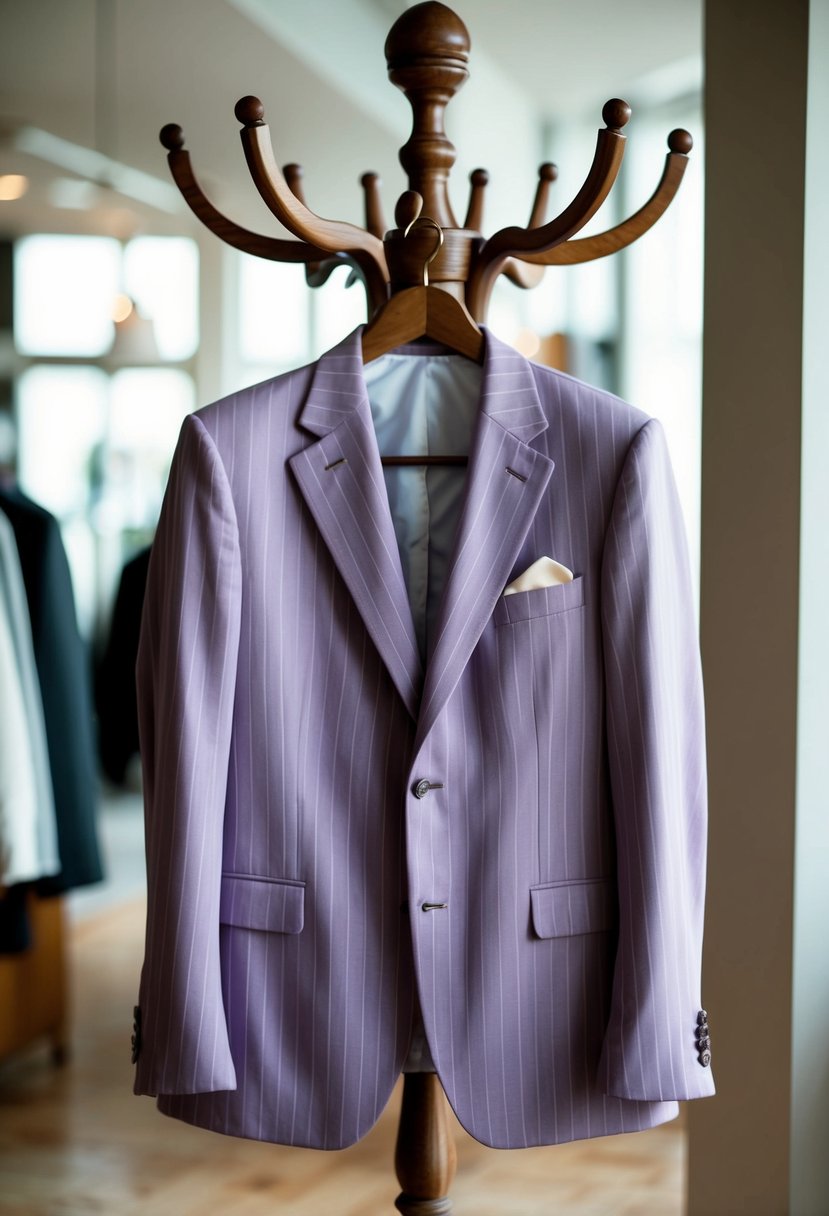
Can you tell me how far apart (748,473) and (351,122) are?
9.83 feet

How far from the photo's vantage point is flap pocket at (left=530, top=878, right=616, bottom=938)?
1.37 meters

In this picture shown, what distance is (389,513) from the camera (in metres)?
1.40

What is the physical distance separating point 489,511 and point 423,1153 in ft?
2.58

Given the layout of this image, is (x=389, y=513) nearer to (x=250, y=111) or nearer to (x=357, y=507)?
(x=357, y=507)

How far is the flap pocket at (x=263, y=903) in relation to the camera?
1.37 m

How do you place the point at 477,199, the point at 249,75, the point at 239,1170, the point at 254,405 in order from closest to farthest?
the point at 254,405
the point at 477,199
the point at 239,1170
the point at 249,75

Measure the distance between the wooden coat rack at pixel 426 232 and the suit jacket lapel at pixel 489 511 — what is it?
0.12 metres

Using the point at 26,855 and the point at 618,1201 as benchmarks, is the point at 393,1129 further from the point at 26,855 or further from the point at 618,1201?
the point at 26,855

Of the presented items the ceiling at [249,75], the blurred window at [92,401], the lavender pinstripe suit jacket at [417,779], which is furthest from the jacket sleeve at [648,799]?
the blurred window at [92,401]

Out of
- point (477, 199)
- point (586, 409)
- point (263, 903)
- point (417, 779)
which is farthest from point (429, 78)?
point (263, 903)

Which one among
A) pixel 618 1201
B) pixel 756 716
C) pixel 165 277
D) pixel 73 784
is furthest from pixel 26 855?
pixel 165 277

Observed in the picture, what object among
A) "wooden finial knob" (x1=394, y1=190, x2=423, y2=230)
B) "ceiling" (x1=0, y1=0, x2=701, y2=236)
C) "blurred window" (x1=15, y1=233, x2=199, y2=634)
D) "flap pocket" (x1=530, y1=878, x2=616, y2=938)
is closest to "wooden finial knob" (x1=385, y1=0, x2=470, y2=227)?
"wooden finial knob" (x1=394, y1=190, x2=423, y2=230)

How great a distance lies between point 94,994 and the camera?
4012 mm

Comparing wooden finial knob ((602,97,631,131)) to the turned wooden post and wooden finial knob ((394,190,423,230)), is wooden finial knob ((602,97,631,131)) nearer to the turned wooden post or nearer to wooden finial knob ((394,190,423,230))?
wooden finial knob ((394,190,423,230))
